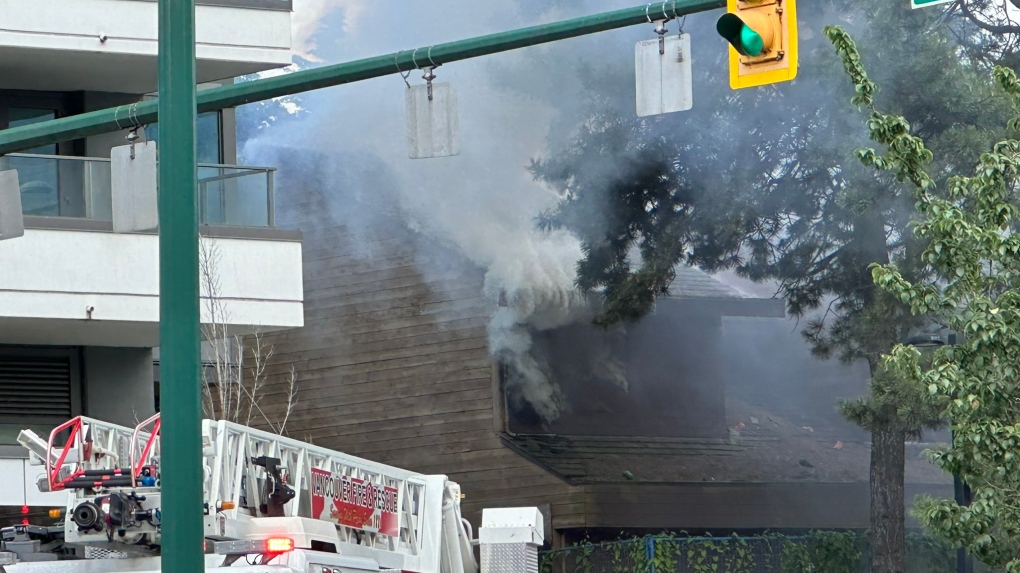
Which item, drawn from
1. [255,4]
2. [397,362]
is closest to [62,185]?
[255,4]

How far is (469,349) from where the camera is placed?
2256cm

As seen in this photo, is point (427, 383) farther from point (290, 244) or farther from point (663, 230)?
point (290, 244)

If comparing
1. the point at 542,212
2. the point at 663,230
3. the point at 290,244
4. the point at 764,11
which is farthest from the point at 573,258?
the point at 764,11

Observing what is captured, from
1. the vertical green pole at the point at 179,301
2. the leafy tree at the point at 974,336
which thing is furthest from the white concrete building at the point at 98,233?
the leafy tree at the point at 974,336

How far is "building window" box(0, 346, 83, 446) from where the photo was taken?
1648 cm

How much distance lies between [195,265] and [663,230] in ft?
47.8

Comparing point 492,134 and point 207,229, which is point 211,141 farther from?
point 492,134

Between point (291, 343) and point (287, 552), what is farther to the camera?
point (291, 343)

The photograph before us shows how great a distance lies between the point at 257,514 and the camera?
921 centimetres

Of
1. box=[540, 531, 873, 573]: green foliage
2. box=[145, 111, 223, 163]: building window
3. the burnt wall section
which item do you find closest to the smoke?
the burnt wall section

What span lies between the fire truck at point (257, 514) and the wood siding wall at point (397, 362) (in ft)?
35.1

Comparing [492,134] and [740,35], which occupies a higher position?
[492,134]

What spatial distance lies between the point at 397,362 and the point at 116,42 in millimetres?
8984

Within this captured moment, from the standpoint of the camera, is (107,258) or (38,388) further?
(38,388)
